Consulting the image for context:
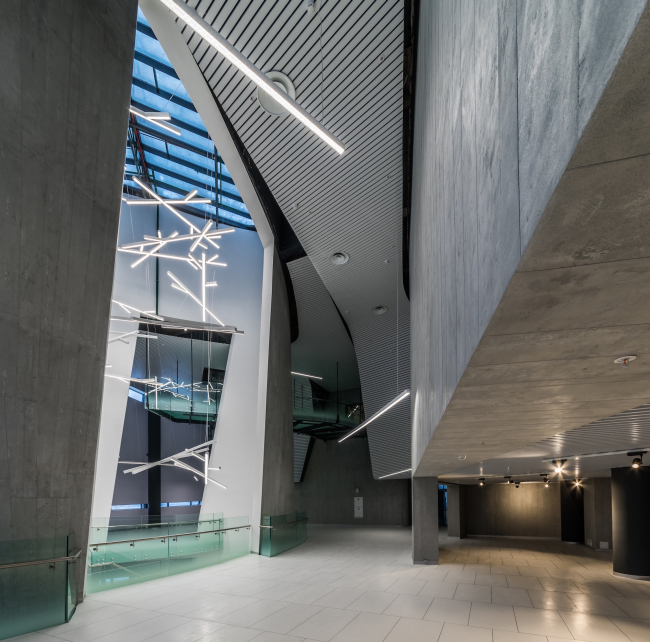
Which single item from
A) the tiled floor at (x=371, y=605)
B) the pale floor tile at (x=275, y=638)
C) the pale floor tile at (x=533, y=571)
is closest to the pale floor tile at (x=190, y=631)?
the tiled floor at (x=371, y=605)

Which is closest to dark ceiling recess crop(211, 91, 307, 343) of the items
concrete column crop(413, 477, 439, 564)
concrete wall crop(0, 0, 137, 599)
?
A: concrete wall crop(0, 0, 137, 599)

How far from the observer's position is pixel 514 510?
2192 centimetres

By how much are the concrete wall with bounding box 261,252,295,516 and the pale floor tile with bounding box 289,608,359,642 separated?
23.7ft

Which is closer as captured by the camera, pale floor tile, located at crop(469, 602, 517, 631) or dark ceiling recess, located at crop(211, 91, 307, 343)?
pale floor tile, located at crop(469, 602, 517, 631)

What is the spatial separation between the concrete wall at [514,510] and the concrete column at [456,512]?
1174 millimetres

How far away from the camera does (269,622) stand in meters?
7.11

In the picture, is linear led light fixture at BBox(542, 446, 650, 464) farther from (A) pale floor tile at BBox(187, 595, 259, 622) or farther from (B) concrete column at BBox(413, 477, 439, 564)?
(A) pale floor tile at BBox(187, 595, 259, 622)

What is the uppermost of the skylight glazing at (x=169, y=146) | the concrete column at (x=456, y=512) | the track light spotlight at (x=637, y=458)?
the skylight glazing at (x=169, y=146)

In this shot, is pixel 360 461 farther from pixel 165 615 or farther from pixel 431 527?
pixel 165 615

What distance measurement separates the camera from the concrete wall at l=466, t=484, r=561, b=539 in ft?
69.5

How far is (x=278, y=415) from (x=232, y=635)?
10.0m

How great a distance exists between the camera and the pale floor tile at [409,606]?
7676 mm

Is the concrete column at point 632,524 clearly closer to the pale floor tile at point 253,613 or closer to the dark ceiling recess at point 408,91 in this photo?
the dark ceiling recess at point 408,91

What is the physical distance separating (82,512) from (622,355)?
302 inches
